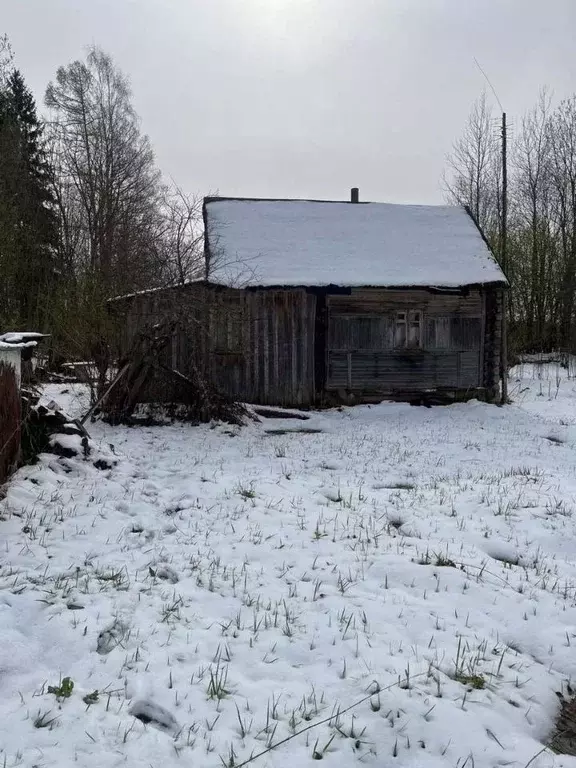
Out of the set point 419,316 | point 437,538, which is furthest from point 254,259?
point 437,538

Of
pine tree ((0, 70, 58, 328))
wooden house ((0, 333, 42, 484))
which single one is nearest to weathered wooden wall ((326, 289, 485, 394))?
wooden house ((0, 333, 42, 484))

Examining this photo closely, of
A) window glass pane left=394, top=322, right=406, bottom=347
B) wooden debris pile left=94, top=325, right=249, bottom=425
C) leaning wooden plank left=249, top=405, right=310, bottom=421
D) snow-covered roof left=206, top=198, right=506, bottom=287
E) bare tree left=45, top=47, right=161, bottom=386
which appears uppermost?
bare tree left=45, top=47, right=161, bottom=386

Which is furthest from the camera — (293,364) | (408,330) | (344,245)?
(344,245)

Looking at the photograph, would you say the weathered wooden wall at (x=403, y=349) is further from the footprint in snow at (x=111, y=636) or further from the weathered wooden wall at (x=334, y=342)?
the footprint in snow at (x=111, y=636)

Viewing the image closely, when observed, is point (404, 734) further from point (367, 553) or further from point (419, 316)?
point (419, 316)

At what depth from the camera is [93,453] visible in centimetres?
764

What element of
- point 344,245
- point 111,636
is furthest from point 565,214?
point 111,636

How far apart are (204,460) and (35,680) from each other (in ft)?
18.5

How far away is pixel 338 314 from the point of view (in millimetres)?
15047

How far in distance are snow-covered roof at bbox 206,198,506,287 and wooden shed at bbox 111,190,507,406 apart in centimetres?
5

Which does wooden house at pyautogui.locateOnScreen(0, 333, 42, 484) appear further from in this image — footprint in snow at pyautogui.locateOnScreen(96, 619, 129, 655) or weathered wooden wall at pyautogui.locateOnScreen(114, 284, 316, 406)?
weathered wooden wall at pyautogui.locateOnScreen(114, 284, 316, 406)

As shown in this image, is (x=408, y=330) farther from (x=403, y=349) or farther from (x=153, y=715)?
(x=153, y=715)

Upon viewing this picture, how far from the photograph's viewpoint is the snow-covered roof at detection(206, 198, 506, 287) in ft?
48.4

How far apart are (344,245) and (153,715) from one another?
14.9 meters
